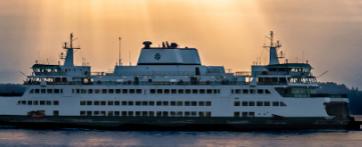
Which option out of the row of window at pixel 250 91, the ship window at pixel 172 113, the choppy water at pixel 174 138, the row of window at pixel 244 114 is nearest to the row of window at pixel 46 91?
the choppy water at pixel 174 138

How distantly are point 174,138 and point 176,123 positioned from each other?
8411 millimetres

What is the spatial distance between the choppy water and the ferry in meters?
1.67

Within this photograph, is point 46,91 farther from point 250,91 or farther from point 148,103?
point 250,91

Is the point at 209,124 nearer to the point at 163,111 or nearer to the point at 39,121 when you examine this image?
the point at 163,111

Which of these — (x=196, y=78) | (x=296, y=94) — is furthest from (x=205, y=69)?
(x=296, y=94)

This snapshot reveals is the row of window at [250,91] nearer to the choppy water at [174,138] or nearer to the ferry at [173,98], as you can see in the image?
the ferry at [173,98]

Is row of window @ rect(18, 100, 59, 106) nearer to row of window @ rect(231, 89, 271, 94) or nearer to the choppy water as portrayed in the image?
the choppy water

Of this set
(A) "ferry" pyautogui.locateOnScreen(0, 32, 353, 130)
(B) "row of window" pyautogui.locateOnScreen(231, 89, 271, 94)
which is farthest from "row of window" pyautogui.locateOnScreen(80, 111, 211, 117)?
(B) "row of window" pyautogui.locateOnScreen(231, 89, 271, 94)

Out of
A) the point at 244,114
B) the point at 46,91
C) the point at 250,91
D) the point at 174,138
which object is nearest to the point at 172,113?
the point at 244,114

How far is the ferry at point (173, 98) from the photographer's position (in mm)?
96750

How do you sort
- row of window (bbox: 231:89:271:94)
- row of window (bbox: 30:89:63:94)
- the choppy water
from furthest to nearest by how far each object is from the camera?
row of window (bbox: 30:89:63:94), row of window (bbox: 231:89:271:94), the choppy water

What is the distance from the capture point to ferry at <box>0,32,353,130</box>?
96750 millimetres

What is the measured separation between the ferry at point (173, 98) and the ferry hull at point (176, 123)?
0.08m

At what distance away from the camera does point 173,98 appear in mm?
98438
